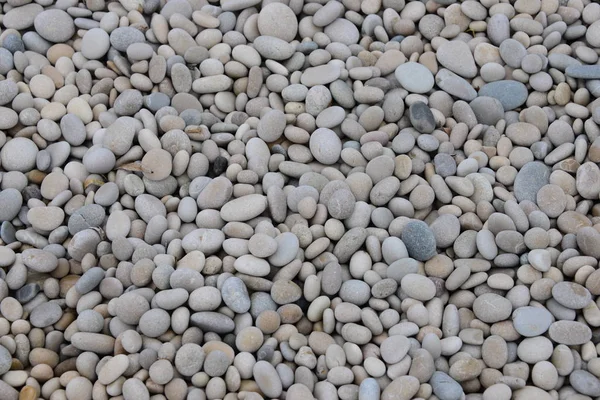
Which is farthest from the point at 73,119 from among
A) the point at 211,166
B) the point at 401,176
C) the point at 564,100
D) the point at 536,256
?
the point at 564,100

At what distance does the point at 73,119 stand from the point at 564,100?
1.11 m

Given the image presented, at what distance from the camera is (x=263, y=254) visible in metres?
1.22

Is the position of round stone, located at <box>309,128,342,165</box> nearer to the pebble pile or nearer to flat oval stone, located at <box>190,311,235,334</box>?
the pebble pile

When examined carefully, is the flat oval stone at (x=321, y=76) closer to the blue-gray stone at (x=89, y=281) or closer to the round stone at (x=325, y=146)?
the round stone at (x=325, y=146)

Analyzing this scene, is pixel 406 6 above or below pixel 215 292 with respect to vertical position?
above

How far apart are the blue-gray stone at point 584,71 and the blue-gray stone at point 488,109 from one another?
0.58 feet

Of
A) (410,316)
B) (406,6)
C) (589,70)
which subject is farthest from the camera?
(406,6)

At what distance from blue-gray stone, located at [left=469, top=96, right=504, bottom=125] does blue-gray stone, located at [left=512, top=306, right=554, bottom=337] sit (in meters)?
0.50

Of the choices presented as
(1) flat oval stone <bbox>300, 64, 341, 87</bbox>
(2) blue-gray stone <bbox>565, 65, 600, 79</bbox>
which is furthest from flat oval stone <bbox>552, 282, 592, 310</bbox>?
(1) flat oval stone <bbox>300, 64, 341, 87</bbox>

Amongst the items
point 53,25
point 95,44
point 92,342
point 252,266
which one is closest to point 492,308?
point 252,266

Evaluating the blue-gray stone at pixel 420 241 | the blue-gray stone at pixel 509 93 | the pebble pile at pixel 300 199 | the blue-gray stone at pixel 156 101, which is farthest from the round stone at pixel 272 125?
the blue-gray stone at pixel 509 93

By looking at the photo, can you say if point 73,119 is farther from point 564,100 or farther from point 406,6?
point 564,100

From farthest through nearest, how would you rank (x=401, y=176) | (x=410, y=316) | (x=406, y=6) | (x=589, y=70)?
(x=406, y=6)
(x=589, y=70)
(x=401, y=176)
(x=410, y=316)

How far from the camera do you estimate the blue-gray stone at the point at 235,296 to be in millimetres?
1171
